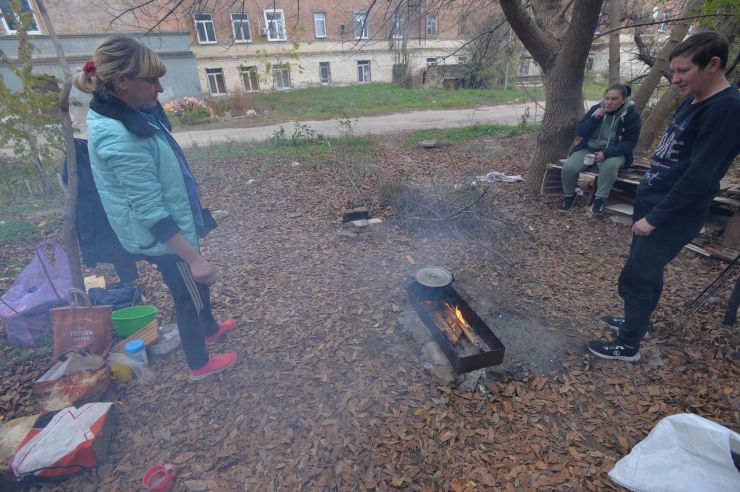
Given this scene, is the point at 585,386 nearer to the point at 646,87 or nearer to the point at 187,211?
the point at 187,211

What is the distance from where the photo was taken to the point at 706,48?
6.59ft

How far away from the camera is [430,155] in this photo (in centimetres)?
891

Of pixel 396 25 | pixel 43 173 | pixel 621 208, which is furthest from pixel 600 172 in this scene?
pixel 43 173

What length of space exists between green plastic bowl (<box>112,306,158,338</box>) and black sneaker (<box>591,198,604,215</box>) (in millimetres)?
5540

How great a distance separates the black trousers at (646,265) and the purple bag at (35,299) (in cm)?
448

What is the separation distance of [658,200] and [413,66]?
25.3 m

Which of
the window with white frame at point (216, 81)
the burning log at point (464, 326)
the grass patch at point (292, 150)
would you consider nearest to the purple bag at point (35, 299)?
the burning log at point (464, 326)

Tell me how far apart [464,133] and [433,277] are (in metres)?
8.92

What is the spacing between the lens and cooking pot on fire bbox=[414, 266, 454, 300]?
10.3 ft

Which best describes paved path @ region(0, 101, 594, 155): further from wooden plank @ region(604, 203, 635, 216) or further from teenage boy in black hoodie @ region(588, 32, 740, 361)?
teenage boy in black hoodie @ region(588, 32, 740, 361)

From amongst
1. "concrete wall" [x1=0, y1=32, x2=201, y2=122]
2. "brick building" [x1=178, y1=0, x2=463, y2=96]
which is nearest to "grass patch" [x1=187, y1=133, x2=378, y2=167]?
"concrete wall" [x1=0, y1=32, x2=201, y2=122]

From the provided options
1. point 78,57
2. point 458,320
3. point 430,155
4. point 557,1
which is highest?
point 78,57

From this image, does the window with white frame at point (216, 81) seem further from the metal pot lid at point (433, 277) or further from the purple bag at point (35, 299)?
the metal pot lid at point (433, 277)

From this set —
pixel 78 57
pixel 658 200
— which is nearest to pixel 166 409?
pixel 658 200
